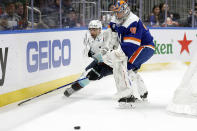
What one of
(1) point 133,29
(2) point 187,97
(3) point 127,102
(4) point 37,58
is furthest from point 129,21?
(4) point 37,58

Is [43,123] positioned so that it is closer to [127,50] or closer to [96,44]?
[127,50]

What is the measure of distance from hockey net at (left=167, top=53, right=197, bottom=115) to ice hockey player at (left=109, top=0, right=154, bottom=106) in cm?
47

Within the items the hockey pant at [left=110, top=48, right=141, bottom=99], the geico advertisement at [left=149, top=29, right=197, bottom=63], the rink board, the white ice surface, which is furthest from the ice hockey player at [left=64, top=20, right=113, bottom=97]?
the geico advertisement at [left=149, top=29, right=197, bottom=63]

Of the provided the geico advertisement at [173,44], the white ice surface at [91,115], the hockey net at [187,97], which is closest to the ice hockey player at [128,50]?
the white ice surface at [91,115]

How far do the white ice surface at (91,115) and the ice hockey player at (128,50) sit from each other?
0.78 ft

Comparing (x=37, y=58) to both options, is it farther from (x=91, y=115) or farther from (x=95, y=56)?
(x=91, y=115)

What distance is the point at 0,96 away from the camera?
457cm

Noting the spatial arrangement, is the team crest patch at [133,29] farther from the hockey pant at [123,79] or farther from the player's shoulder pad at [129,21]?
the hockey pant at [123,79]

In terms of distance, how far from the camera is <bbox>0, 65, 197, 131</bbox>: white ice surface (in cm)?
378

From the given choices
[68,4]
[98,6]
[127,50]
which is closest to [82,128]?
[127,50]

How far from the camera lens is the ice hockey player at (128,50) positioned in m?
4.39

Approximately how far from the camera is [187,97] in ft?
13.6

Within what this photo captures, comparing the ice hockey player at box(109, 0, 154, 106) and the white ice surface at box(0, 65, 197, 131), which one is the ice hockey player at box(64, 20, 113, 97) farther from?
the ice hockey player at box(109, 0, 154, 106)

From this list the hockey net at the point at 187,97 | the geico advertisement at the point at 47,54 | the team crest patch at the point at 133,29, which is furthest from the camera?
the geico advertisement at the point at 47,54
